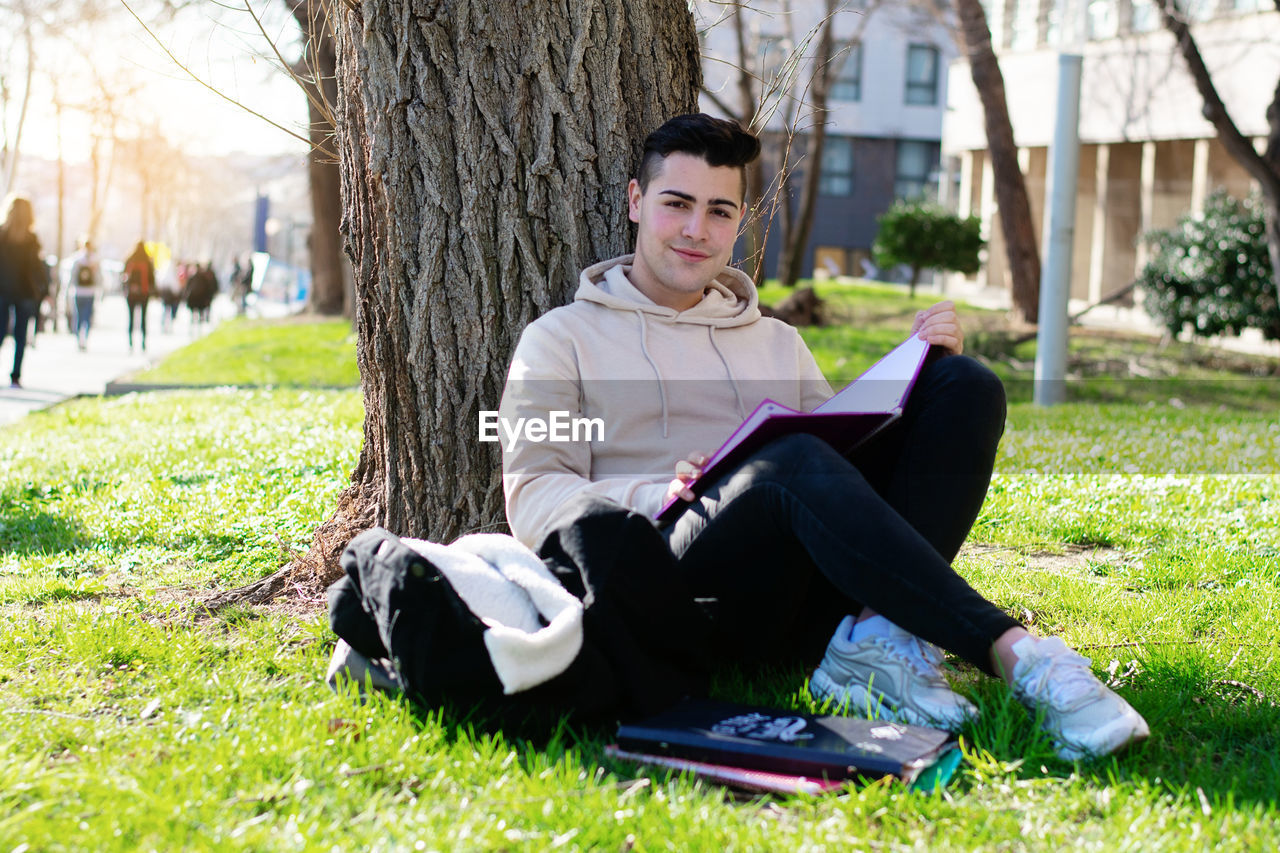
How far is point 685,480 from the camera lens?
3045 millimetres

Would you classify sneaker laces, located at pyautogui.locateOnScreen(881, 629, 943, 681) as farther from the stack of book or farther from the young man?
the stack of book

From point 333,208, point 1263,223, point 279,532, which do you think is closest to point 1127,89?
point 1263,223

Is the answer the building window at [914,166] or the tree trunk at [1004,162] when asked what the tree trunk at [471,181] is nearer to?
the tree trunk at [1004,162]

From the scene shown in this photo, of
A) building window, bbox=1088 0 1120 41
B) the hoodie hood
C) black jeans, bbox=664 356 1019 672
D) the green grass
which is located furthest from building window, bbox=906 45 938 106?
black jeans, bbox=664 356 1019 672

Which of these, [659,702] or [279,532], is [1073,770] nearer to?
[659,702]

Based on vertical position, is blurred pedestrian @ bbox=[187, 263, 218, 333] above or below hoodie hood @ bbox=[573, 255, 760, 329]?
above

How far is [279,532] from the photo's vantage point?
5.02 m

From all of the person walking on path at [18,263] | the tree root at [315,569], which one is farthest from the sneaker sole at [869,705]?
the person walking on path at [18,263]

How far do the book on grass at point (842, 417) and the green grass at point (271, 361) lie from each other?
379 inches

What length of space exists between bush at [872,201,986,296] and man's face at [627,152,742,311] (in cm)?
1883

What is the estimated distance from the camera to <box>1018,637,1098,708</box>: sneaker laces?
2635 millimetres

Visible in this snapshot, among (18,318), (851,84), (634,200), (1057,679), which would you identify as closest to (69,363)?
(18,318)

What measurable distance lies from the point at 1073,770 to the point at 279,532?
3359 millimetres

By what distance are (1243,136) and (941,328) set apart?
1056 centimetres
